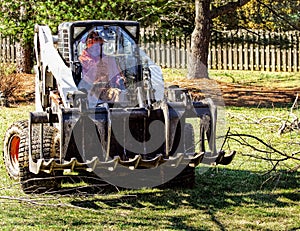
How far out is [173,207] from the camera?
27.9ft

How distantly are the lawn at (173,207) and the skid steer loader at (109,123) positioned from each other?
0.31 metres

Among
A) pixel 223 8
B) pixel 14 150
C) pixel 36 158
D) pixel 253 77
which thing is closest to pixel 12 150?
pixel 14 150

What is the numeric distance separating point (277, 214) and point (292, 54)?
1790 cm

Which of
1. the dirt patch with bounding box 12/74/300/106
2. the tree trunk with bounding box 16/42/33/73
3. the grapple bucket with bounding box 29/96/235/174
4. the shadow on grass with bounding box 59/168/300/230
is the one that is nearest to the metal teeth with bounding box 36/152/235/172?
the grapple bucket with bounding box 29/96/235/174

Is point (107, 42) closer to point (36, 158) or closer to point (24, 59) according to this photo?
point (36, 158)

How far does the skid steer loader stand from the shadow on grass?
292 mm

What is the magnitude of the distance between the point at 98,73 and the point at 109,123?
175 centimetres

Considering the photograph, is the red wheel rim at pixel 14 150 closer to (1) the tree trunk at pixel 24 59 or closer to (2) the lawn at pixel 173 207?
(2) the lawn at pixel 173 207

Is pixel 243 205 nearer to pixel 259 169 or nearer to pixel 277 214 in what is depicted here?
pixel 277 214

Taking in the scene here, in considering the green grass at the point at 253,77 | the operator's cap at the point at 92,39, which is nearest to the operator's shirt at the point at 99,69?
the operator's cap at the point at 92,39

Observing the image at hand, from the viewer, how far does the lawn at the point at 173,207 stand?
7711mm

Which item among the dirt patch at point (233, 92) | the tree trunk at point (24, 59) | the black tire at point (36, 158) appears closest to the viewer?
the black tire at point (36, 158)

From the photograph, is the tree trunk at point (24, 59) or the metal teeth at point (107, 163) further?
the tree trunk at point (24, 59)

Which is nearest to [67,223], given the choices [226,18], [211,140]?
[211,140]
